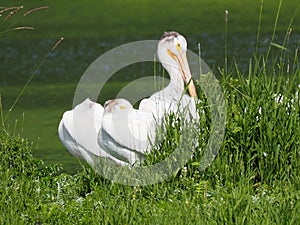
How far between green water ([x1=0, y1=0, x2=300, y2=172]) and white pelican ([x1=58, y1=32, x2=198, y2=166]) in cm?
150

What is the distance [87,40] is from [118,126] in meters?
14.9

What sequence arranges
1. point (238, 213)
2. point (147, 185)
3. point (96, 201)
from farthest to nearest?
point (147, 185), point (96, 201), point (238, 213)

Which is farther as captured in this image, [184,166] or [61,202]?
[184,166]

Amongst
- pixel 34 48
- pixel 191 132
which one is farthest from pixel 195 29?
pixel 191 132

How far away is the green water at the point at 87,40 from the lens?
12.9 m

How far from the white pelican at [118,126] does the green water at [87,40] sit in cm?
150

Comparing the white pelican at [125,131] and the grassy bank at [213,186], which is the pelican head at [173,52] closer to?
the white pelican at [125,131]

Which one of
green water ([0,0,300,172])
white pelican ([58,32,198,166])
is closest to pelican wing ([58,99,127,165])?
white pelican ([58,32,198,166])

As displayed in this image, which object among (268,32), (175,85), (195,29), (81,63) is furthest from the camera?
(195,29)

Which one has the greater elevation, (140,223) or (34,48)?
(140,223)

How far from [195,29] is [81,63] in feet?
15.1

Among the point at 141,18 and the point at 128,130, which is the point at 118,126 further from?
the point at 141,18

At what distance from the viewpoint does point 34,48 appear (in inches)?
809

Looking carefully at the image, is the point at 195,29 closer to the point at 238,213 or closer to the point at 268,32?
the point at 268,32
